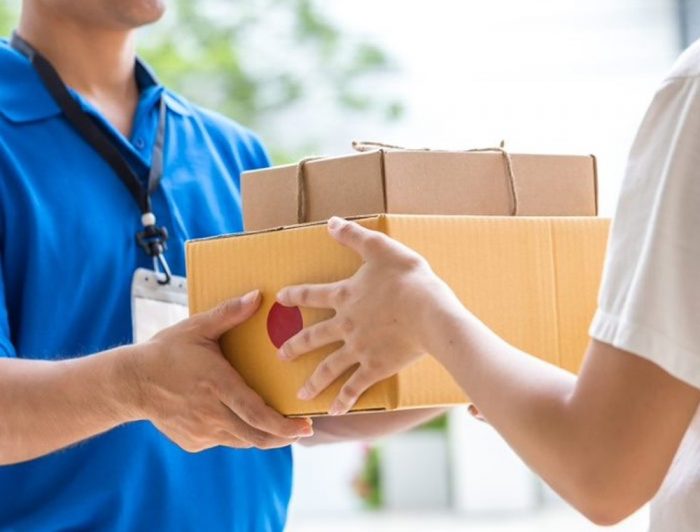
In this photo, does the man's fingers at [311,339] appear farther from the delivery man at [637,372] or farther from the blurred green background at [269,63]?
the blurred green background at [269,63]

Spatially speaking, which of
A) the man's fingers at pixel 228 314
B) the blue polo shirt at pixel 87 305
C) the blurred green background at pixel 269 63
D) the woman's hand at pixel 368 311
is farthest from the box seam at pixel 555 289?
the blurred green background at pixel 269 63

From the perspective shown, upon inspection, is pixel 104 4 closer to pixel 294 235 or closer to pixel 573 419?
pixel 294 235

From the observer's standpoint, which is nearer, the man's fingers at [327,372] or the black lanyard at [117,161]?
the man's fingers at [327,372]

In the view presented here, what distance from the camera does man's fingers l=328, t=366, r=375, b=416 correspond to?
108 centimetres

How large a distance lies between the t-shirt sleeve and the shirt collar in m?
0.88

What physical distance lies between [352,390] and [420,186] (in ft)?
0.71

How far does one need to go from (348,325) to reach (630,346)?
34cm

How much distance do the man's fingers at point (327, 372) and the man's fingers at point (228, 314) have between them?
0.33ft

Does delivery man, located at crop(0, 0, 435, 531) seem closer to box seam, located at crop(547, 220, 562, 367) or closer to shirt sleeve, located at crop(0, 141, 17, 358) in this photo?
shirt sleeve, located at crop(0, 141, 17, 358)

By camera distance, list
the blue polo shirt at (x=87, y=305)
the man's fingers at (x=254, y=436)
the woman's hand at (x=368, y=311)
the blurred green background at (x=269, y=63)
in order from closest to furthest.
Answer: the woman's hand at (x=368, y=311) → the man's fingers at (x=254, y=436) → the blue polo shirt at (x=87, y=305) → the blurred green background at (x=269, y=63)

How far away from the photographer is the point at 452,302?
3.17ft

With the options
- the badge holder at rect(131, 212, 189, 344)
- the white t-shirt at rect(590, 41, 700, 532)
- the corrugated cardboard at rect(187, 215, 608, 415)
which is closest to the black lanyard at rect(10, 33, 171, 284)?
the badge holder at rect(131, 212, 189, 344)

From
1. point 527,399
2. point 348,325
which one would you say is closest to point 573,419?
point 527,399

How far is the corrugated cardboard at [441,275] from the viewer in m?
1.10
